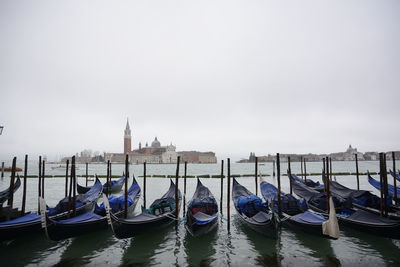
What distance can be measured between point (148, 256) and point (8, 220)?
395 centimetres

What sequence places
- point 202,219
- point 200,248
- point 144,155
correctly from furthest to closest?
point 144,155 < point 202,219 < point 200,248

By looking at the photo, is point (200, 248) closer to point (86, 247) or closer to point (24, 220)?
point (86, 247)

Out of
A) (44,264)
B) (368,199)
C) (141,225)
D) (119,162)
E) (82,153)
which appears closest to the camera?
(44,264)

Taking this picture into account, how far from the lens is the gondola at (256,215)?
600 centimetres

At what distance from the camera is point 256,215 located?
22.5 ft

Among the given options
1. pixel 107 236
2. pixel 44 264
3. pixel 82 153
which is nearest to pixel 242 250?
pixel 107 236

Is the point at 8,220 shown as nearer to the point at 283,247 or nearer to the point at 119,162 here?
the point at 283,247

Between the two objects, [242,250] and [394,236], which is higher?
[394,236]

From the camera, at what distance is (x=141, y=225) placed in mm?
6227

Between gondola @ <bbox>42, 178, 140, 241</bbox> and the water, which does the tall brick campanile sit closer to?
gondola @ <bbox>42, 178, 140, 241</bbox>

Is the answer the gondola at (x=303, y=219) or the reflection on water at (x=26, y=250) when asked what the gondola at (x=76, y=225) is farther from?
the gondola at (x=303, y=219)

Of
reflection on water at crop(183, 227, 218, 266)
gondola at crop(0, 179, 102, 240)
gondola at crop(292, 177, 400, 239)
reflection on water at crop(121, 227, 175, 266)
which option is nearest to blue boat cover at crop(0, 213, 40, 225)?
gondola at crop(0, 179, 102, 240)

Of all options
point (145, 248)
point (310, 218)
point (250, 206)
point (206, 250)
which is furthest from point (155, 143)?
point (310, 218)

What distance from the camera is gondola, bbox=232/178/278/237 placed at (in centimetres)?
600
